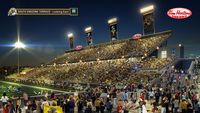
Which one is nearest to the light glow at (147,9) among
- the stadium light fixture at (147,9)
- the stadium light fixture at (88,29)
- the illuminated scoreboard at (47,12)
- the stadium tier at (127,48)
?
the stadium light fixture at (147,9)

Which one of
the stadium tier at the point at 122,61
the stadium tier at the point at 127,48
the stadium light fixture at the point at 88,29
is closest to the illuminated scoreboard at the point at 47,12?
the stadium tier at the point at 122,61

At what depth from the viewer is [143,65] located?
182ft

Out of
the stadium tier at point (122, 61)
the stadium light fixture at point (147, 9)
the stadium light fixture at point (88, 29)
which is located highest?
the stadium light fixture at point (88, 29)

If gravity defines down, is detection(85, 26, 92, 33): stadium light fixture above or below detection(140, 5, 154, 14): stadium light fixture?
above

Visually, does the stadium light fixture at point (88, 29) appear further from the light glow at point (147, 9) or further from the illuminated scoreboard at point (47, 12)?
the illuminated scoreboard at point (47, 12)

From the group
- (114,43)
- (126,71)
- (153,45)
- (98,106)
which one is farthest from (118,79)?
(114,43)

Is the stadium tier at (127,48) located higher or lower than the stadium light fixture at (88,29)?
lower

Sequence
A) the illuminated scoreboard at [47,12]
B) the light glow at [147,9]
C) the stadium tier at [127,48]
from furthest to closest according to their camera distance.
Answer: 1. the stadium tier at [127,48]
2. the light glow at [147,9]
3. the illuminated scoreboard at [47,12]

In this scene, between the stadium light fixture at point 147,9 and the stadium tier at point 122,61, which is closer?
the stadium tier at point 122,61

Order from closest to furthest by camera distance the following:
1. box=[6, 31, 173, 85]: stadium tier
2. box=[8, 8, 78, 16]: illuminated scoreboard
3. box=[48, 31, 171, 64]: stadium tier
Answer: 1. box=[8, 8, 78, 16]: illuminated scoreboard
2. box=[6, 31, 173, 85]: stadium tier
3. box=[48, 31, 171, 64]: stadium tier

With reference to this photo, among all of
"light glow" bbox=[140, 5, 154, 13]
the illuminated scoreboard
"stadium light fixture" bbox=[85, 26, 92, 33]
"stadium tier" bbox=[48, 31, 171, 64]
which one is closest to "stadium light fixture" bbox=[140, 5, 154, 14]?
"light glow" bbox=[140, 5, 154, 13]

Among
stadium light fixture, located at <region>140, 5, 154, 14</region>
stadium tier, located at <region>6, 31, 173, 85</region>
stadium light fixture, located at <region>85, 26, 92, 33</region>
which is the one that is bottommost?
stadium tier, located at <region>6, 31, 173, 85</region>

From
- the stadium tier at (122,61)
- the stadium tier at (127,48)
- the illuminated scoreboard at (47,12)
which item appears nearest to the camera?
the illuminated scoreboard at (47,12)

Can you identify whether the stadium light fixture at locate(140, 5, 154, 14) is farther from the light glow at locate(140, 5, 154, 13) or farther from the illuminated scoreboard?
the illuminated scoreboard
